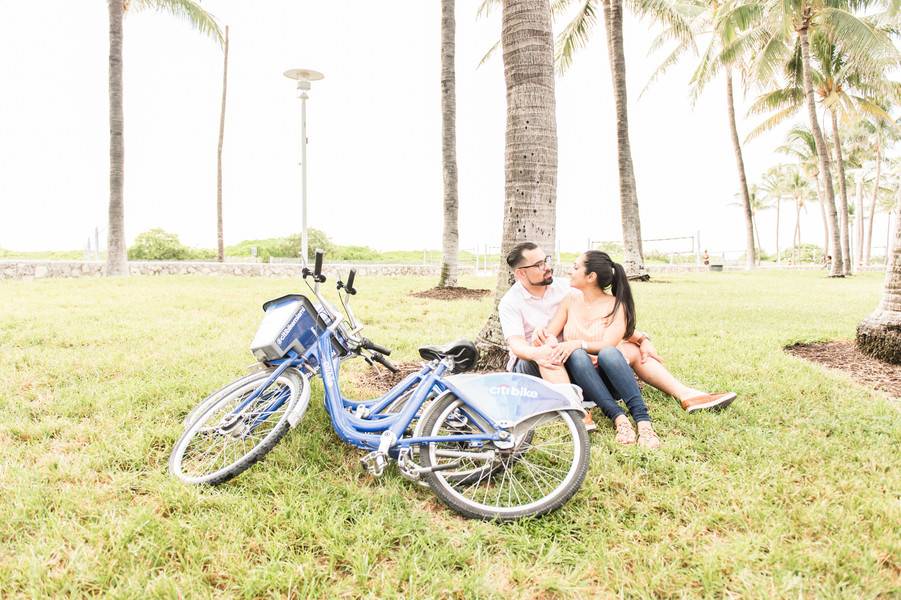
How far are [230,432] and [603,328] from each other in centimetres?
241

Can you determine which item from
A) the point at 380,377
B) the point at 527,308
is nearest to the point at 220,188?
the point at 380,377

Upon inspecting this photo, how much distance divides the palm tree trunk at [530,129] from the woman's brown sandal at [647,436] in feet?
4.74

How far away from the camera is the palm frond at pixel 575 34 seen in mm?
16609

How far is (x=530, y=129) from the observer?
4.43 metres

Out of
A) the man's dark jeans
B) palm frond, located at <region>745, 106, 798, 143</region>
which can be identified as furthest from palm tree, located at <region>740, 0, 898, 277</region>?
the man's dark jeans

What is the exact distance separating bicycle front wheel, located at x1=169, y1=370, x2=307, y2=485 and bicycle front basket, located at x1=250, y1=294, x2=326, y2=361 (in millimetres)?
178

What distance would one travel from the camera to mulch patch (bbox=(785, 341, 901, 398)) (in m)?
4.43

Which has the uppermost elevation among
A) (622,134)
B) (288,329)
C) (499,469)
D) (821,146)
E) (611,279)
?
(821,146)

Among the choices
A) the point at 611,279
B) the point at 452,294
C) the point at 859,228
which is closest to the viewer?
the point at 611,279

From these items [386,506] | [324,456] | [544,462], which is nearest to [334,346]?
[324,456]

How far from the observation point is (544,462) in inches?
120

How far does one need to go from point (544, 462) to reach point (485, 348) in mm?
1676

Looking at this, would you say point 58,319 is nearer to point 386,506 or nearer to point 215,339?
point 215,339

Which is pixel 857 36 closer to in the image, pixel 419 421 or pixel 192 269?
pixel 419 421
